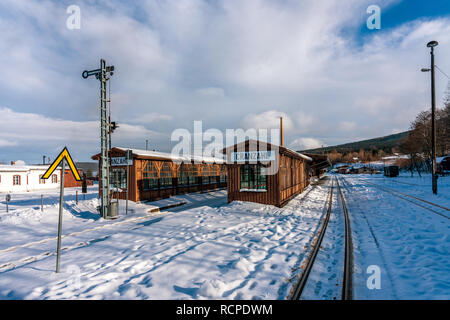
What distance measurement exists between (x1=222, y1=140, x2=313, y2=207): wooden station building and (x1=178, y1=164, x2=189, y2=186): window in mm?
7320

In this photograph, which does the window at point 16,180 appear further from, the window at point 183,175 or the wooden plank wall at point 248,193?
the wooden plank wall at point 248,193

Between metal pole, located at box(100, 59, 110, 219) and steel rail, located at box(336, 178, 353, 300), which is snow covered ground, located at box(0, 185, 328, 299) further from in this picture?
metal pole, located at box(100, 59, 110, 219)

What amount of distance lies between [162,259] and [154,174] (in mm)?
12211

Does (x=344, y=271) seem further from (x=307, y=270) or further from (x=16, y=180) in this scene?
(x=16, y=180)

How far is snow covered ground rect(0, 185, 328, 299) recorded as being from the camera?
4023 mm

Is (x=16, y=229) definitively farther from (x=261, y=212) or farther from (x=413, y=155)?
(x=413, y=155)

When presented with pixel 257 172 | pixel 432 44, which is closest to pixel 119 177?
pixel 257 172

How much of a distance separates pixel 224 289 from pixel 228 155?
9825 mm

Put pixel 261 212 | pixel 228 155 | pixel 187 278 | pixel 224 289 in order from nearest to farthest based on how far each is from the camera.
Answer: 1. pixel 224 289
2. pixel 187 278
3. pixel 261 212
4. pixel 228 155

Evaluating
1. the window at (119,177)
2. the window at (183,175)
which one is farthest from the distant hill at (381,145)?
the window at (119,177)

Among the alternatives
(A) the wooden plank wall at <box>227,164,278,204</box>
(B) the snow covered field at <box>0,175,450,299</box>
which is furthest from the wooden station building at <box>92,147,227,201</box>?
(A) the wooden plank wall at <box>227,164,278,204</box>

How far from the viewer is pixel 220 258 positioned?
5.42 meters
